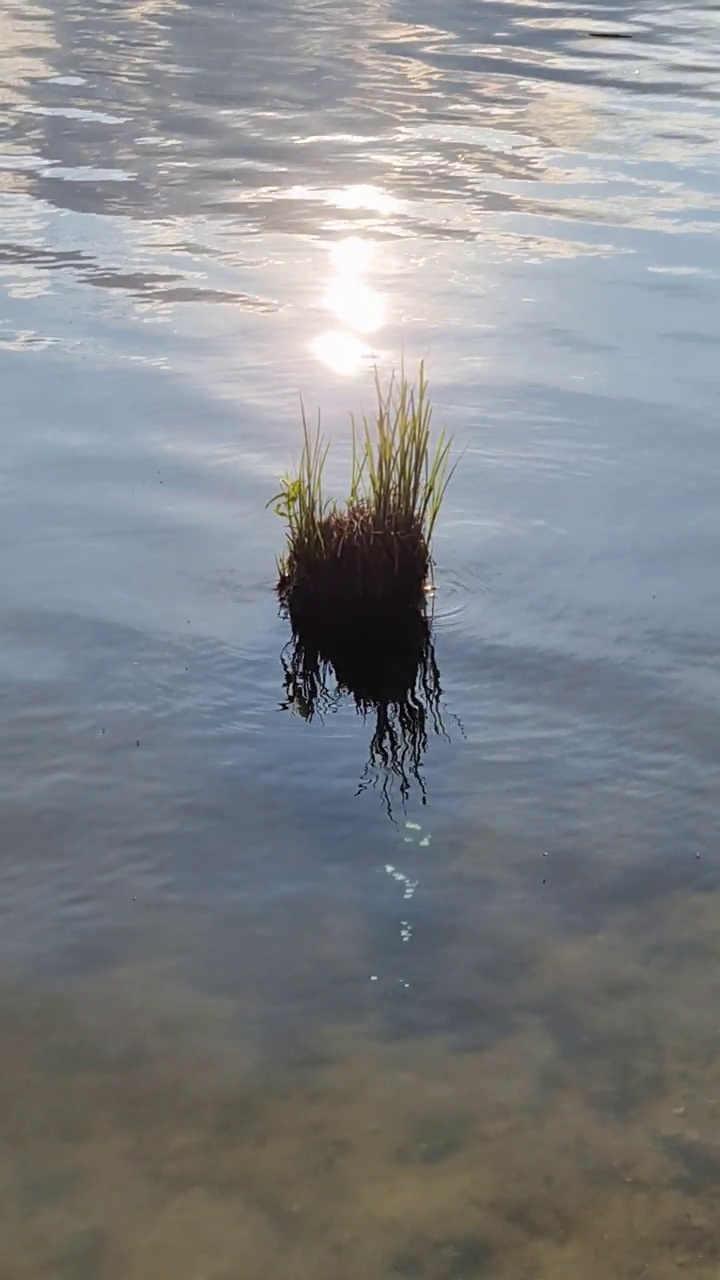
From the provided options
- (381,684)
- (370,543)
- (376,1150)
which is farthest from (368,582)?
(376,1150)

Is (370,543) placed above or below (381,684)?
above

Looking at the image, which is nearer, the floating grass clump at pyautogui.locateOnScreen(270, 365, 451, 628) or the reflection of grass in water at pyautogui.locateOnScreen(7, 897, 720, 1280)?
the reflection of grass in water at pyautogui.locateOnScreen(7, 897, 720, 1280)

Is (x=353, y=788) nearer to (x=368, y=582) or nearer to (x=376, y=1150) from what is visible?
(x=368, y=582)

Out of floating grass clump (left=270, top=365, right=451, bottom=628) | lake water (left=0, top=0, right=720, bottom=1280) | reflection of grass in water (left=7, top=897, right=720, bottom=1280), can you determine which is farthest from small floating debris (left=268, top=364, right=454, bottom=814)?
reflection of grass in water (left=7, top=897, right=720, bottom=1280)

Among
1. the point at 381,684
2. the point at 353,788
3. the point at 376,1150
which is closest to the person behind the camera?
the point at 376,1150

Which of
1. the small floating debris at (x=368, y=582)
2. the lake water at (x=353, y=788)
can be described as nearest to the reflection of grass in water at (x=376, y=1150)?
the lake water at (x=353, y=788)

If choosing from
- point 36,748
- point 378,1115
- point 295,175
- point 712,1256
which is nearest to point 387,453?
point 36,748

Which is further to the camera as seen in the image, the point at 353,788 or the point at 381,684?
the point at 381,684

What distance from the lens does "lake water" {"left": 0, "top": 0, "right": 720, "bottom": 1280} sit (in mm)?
3279

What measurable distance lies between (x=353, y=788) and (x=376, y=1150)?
4.78 feet

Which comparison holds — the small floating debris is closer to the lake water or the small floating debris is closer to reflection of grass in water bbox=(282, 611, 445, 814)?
reflection of grass in water bbox=(282, 611, 445, 814)

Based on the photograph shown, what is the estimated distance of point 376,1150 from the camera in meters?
3.37

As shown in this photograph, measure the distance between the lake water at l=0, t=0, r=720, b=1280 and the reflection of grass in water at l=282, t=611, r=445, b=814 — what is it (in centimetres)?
5

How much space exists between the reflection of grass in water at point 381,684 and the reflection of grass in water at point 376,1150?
1081 millimetres
